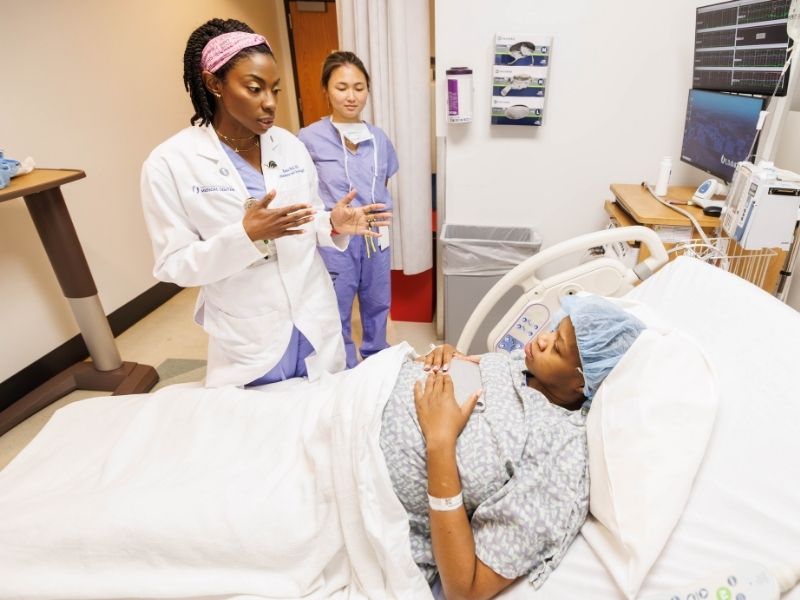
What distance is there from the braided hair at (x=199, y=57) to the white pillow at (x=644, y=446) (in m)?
1.25

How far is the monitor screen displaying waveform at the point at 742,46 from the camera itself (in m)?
1.56

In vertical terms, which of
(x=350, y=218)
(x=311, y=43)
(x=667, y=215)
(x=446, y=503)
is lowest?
(x=446, y=503)

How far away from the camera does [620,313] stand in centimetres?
106

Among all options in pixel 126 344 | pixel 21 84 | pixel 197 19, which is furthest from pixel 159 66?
pixel 126 344

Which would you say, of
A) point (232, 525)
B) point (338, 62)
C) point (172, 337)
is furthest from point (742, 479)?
point (172, 337)

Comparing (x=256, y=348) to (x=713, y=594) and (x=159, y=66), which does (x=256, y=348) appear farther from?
(x=159, y=66)

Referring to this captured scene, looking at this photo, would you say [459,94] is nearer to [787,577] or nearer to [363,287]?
[363,287]

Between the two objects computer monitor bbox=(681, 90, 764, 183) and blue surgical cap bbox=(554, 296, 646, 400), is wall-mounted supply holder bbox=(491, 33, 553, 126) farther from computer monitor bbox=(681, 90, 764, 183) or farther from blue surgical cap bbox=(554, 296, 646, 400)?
blue surgical cap bbox=(554, 296, 646, 400)

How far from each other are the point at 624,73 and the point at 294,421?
2.14m

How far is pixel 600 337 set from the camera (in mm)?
1021

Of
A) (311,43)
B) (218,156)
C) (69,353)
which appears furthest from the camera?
(311,43)

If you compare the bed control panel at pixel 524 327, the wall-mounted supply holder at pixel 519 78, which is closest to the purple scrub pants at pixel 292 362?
the bed control panel at pixel 524 327

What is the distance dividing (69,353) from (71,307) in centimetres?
44

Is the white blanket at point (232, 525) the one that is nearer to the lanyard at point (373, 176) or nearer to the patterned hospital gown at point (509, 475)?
the patterned hospital gown at point (509, 475)
